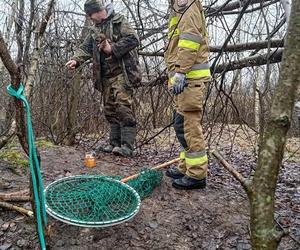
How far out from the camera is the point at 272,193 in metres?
1.23

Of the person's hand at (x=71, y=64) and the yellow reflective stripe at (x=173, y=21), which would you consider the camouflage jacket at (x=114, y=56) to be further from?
the yellow reflective stripe at (x=173, y=21)

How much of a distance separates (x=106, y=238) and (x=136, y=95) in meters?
3.80

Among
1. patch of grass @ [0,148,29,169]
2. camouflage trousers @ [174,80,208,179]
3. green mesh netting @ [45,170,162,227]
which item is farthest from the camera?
patch of grass @ [0,148,29,169]

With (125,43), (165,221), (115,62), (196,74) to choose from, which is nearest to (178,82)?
(196,74)

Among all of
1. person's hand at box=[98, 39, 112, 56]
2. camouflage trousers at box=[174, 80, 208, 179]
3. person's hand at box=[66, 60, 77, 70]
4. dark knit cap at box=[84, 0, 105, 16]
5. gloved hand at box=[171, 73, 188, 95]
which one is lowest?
camouflage trousers at box=[174, 80, 208, 179]

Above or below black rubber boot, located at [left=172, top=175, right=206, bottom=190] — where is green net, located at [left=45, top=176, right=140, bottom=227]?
above

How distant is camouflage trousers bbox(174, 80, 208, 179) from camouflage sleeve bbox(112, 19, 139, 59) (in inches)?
47.5

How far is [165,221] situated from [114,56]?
7.13 ft

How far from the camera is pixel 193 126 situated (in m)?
3.23

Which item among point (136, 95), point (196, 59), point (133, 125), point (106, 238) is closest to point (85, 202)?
point (106, 238)

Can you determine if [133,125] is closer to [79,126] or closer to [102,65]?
[102,65]

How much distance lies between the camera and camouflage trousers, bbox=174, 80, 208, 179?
10.5 ft

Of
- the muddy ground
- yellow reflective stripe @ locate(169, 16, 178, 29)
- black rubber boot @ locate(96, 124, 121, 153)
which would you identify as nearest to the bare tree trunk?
the muddy ground

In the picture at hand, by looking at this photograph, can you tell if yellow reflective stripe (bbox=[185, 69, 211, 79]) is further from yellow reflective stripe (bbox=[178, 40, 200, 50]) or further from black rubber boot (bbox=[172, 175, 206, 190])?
black rubber boot (bbox=[172, 175, 206, 190])
